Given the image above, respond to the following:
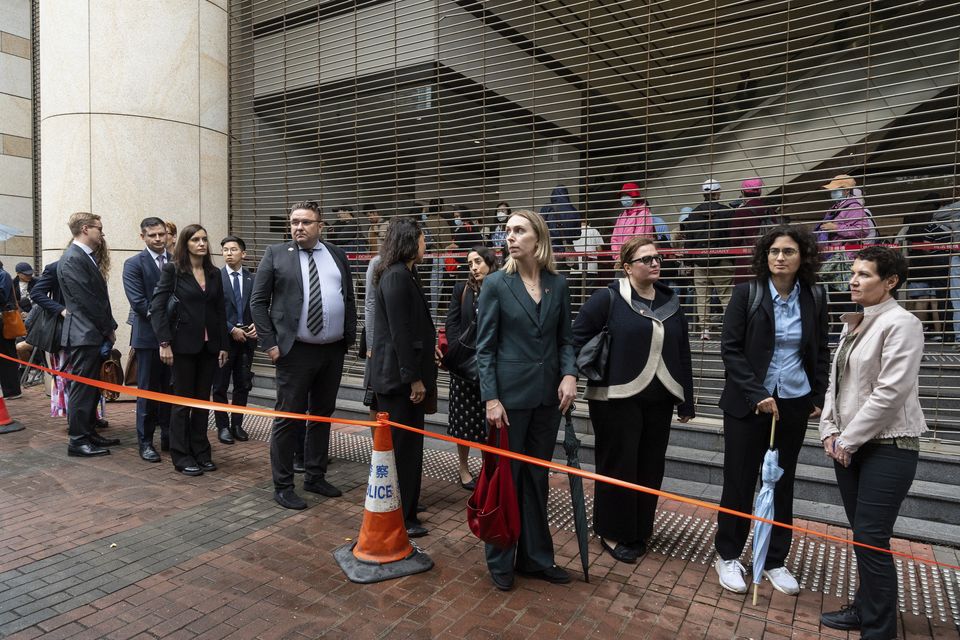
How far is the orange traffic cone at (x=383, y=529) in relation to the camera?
12.4 feet

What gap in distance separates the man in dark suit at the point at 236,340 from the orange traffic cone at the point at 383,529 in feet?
10.7

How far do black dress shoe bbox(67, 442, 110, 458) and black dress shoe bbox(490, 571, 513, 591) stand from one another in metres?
4.49

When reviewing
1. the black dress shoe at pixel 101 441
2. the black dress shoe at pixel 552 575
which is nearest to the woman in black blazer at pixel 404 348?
the black dress shoe at pixel 552 575

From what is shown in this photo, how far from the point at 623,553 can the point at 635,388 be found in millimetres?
1086

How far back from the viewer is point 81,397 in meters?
6.03

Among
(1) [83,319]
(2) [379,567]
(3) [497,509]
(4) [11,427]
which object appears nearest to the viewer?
(3) [497,509]

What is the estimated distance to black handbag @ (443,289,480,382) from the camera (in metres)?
4.60

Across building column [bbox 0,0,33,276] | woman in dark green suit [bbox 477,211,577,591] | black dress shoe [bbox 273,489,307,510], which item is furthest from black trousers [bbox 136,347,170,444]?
building column [bbox 0,0,33,276]

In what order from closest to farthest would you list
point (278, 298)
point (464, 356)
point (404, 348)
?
point (404, 348) → point (464, 356) → point (278, 298)

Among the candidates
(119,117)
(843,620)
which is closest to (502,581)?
(843,620)

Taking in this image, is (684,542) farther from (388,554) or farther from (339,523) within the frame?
(339,523)

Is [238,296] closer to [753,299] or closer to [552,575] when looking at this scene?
[552,575]

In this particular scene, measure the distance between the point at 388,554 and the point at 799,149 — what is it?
7.27 m

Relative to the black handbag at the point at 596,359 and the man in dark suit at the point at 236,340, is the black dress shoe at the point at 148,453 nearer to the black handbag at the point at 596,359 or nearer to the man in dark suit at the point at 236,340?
the man in dark suit at the point at 236,340
